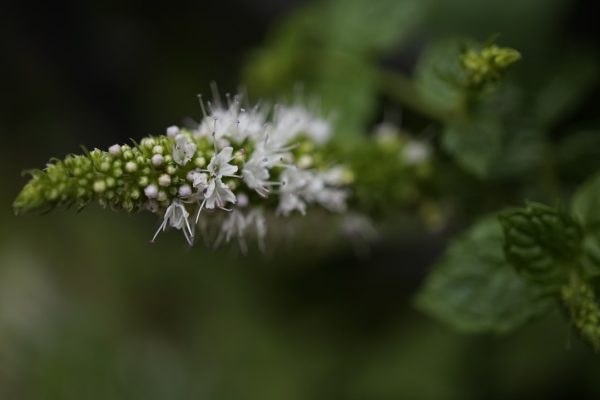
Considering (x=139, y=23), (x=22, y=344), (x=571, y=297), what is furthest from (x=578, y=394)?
(x=139, y=23)

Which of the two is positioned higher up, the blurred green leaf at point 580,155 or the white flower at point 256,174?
the blurred green leaf at point 580,155

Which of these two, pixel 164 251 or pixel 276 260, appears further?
pixel 164 251

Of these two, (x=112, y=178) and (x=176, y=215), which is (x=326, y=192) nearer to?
(x=176, y=215)

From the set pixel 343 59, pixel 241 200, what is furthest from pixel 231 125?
pixel 343 59

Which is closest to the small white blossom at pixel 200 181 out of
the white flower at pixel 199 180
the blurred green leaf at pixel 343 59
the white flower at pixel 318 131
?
the white flower at pixel 199 180

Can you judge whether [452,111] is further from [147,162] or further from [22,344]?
[22,344]

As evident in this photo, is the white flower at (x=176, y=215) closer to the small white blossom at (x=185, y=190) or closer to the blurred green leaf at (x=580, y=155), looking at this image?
the small white blossom at (x=185, y=190)

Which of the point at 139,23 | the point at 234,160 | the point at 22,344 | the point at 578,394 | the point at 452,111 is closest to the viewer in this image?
the point at 234,160
